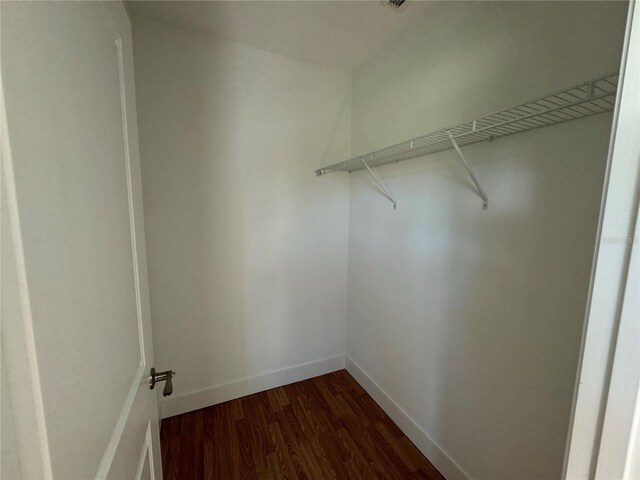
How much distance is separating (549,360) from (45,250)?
1467 millimetres

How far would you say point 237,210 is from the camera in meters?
1.82

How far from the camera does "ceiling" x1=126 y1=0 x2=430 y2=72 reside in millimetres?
1382

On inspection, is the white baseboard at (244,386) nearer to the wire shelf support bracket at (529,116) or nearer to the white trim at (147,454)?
the white trim at (147,454)

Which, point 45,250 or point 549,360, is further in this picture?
point 549,360

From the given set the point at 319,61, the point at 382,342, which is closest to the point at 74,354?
the point at 382,342

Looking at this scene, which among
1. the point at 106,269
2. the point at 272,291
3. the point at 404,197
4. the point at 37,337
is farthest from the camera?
the point at 272,291

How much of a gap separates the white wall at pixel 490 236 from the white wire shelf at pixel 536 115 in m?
0.05

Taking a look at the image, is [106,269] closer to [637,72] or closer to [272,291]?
[637,72]

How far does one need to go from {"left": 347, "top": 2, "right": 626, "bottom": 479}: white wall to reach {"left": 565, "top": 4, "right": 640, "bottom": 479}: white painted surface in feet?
1.94

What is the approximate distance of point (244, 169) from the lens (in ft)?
5.93

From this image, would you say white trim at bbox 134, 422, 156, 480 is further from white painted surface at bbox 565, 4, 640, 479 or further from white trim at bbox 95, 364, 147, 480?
white painted surface at bbox 565, 4, 640, 479

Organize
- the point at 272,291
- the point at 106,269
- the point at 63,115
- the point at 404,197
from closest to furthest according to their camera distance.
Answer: the point at 63,115
the point at 106,269
the point at 404,197
the point at 272,291

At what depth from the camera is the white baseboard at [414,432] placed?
4.43 ft

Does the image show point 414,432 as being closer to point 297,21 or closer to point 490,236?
point 490,236
